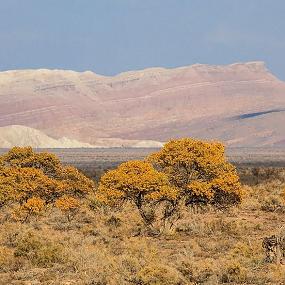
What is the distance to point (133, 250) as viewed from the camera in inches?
975

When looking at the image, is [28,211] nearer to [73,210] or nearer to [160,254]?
[73,210]

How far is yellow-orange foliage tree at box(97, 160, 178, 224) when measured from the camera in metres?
29.9

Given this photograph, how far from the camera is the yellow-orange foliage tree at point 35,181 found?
35.2 metres

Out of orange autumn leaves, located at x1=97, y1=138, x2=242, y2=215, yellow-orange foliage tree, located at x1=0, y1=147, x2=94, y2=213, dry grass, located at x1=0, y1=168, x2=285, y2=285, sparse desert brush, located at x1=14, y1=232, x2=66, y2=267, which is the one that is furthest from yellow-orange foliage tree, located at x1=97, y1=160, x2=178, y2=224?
yellow-orange foliage tree, located at x1=0, y1=147, x2=94, y2=213

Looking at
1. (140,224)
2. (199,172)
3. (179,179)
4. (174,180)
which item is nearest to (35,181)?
(140,224)

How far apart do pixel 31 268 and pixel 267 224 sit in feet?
51.8

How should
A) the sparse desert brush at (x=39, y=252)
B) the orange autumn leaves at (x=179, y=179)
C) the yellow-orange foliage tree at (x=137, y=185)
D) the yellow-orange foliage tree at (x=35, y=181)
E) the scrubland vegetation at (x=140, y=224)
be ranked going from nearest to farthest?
the scrubland vegetation at (x=140, y=224)
the sparse desert brush at (x=39, y=252)
the yellow-orange foliage tree at (x=137, y=185)
the orange autumn leaves at (x=179, y=179)
the yellow-orange foliage tree at (x=35, y=181)

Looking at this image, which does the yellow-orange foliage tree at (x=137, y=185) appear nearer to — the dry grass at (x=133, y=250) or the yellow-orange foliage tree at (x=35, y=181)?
the dry grass at (x=133, y=250)

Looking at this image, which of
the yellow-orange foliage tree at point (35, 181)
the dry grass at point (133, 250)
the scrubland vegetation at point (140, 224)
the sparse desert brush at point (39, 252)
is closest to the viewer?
the dry grass at point (133, 250)

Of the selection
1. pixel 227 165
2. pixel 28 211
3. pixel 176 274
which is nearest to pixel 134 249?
pixel 176 274

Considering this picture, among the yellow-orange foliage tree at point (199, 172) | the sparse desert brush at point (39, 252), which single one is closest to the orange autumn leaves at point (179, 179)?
the yellow-orange foliage tree at point (199, 172)

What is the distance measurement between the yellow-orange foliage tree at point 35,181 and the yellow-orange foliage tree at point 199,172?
728 centimetres

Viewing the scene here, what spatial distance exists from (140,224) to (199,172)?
4.30m

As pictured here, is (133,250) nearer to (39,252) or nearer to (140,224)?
(39,252)
